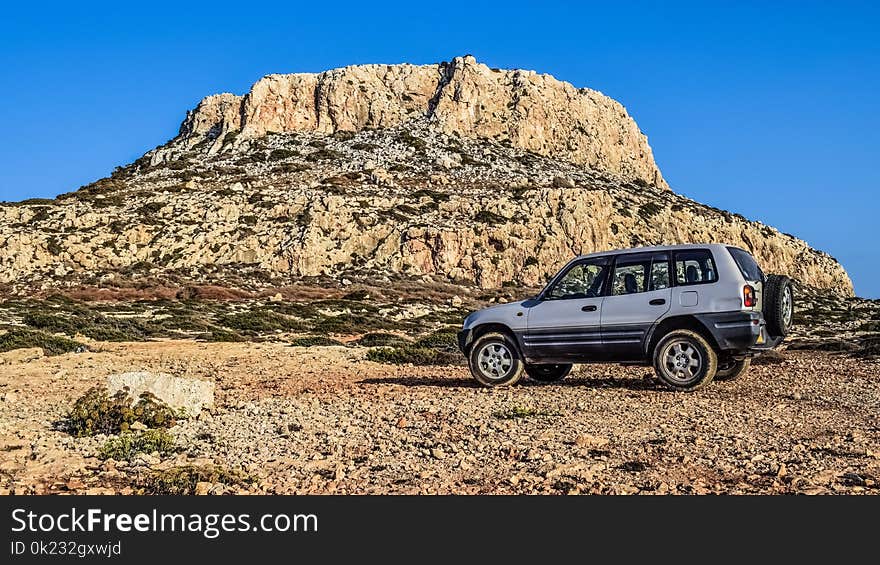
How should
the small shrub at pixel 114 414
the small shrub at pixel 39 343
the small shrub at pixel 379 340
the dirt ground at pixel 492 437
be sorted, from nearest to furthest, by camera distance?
the dirt ground at pixel 492 437
the small shrub at pixel 114 414
the small shrub at pixel 39 343
the small shrub at pixel 379 340

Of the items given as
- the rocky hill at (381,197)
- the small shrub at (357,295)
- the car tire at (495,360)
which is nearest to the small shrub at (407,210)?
the rocky hill at (381,197)

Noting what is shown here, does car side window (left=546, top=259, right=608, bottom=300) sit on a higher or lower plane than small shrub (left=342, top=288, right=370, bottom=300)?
lower

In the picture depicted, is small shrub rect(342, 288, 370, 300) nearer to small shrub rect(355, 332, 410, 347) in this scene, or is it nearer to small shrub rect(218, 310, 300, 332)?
small shrub rect(218, 310, 300, 332)

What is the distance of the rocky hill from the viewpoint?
60719 millimetres

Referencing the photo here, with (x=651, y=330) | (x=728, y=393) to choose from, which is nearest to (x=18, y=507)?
(x=651, y=330)

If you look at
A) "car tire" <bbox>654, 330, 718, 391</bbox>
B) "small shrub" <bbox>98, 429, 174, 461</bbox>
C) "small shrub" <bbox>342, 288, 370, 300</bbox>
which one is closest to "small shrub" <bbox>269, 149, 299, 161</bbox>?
"small shrub" <bbox>342, 288, 370, 300</bbox>

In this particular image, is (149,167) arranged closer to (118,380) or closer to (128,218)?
(128,218)

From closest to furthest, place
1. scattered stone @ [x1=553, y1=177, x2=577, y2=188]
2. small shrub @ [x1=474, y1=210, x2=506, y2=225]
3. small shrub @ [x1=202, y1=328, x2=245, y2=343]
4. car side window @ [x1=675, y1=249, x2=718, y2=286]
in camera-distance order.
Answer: car side window @ [x1=675, y1=249, x2=718, y2=286]
small shrub @ [x1=202, y1=328, x2=245, y2=343]
small shrub @ [x1=474, y1=210, x2=506, y2=225]
scattered stone @ [x1=553, y1=177, x2=577, y2=188]

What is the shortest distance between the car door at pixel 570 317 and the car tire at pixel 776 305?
2475 millimetres

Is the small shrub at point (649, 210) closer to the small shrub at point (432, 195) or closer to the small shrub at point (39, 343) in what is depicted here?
the small shrub at point (432, 195)

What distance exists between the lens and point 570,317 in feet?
39.2

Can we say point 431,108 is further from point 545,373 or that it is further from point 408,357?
point 545,373

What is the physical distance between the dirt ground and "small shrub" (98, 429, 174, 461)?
0.14 m

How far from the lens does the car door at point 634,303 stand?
11555 millimetres
